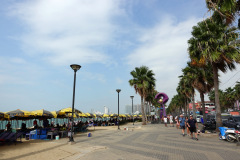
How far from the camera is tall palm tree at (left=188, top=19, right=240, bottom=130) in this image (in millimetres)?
14226

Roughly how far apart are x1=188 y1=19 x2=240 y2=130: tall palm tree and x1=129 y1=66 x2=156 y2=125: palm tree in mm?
15494

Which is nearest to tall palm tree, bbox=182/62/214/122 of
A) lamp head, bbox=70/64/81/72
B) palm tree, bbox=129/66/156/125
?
palm tree, bbox=129/66/156/125

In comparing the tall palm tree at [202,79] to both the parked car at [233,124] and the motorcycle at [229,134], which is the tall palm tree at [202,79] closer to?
the parked car at [233,124]

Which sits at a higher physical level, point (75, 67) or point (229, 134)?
point (75, 67)

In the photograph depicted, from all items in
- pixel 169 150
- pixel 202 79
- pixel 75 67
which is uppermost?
pixel 202 79

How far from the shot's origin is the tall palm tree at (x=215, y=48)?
1423 centimetres

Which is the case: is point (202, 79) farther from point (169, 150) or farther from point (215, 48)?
point (169, 150)

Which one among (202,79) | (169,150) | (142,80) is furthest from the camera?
(142,80)

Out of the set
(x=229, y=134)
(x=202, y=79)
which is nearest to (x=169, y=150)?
(x=229, y=134)

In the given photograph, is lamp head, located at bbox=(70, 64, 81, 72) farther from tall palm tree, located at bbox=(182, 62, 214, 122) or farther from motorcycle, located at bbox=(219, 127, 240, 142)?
tall palm tree, located at bbox=(182, 62, 214, 122)

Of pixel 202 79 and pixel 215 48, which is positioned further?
pixel 202 79

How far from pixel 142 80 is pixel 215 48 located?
1849 centimetres

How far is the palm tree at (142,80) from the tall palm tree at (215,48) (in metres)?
15.5

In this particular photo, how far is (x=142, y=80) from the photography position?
107 ft
